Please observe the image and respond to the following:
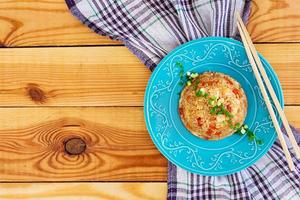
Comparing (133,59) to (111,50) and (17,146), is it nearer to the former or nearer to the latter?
(111,50)

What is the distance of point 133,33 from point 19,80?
0.36 metres

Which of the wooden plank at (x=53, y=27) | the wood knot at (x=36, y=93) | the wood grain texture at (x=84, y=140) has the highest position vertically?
the wooden plank at (x=53, y=27)

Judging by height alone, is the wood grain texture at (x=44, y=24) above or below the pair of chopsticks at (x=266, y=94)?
→ above

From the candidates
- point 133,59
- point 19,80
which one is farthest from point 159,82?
point 19,80

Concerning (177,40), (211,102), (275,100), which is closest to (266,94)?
(275,100)

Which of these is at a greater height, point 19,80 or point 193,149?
point 19,80

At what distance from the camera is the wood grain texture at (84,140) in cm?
137

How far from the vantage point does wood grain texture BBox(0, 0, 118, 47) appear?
136cm

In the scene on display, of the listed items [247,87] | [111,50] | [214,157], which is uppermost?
[111,50]

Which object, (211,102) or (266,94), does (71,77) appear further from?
(266,94)

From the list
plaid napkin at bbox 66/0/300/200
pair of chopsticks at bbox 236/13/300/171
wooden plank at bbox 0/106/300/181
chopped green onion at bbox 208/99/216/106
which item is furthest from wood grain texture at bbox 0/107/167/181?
pair of chopsticks at bbox 236/13/300/171

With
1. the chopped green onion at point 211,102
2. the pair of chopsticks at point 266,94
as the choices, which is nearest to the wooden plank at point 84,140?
the chopped green onion at point 211,102

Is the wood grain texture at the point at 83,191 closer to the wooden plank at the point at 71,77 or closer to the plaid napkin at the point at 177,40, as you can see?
the plaid napkin at the point at 177,40

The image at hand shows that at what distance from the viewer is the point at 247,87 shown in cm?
131
